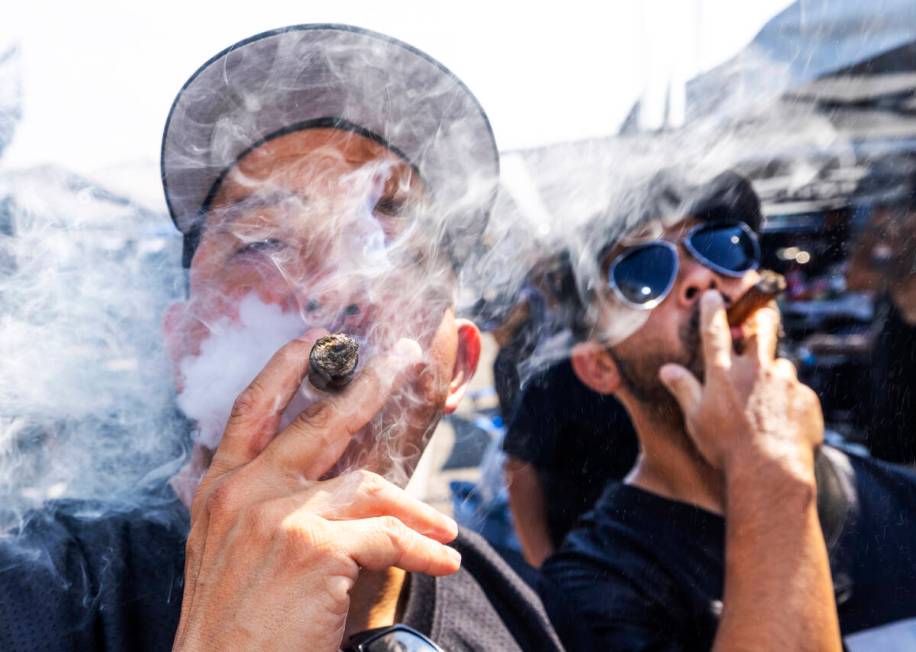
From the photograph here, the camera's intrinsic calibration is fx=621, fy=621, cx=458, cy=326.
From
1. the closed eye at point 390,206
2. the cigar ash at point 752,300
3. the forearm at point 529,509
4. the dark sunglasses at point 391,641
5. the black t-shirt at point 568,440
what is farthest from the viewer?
the forearm at point 529,509

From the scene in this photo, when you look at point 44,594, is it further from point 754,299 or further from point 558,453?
point 754,299

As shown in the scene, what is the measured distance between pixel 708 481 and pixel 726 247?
32.8 inches

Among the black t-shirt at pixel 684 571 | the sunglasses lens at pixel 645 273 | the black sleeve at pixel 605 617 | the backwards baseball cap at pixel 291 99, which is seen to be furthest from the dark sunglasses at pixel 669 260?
the black sleeve at pixel 605 617

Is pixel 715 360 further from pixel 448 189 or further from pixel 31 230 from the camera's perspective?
pixel 31 230

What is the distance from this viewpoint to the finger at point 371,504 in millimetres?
1139

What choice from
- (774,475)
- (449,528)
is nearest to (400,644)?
(449,528)

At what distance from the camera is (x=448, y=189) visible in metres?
1.88

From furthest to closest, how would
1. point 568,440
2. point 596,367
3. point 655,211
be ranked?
point 568,440 < point 596,367 < point 655,211

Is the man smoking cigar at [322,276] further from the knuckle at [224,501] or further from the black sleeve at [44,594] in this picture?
the knuckle at [224,501]

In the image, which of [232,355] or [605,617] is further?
[605,617]

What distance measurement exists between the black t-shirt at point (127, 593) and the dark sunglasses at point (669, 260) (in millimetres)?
1042

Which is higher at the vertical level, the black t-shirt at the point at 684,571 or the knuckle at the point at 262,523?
the knuckle at the point at 262,523

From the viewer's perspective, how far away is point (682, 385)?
2145 millimetres

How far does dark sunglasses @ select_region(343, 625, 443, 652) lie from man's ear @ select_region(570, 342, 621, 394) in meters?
1.24
